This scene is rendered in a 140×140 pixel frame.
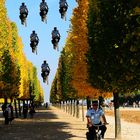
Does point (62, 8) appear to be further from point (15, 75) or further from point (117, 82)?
point (15, 75)

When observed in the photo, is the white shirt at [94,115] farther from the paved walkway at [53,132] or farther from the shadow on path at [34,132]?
the shadow on path at [34,132]

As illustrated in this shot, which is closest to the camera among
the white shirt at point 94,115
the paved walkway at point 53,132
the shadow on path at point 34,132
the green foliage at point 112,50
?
the white shirt at point 94,115

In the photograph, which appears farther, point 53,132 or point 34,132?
point 34,132

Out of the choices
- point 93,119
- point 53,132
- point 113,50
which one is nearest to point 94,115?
point 93,119

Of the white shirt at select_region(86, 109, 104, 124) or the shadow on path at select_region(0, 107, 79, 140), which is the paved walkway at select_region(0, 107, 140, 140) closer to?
the shadow on path at select_region(0, 107, 79, 140)

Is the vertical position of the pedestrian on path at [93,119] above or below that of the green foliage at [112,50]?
below

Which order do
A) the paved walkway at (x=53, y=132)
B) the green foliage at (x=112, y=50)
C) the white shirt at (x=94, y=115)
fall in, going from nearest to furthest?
the white shirt at (x=94, y=115), the green foliage at (x=112, y=50), the paved walkway at (x=53, y=132)

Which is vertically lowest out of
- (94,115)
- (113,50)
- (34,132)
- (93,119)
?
(34,132)

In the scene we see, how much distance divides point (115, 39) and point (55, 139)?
842 centimetres

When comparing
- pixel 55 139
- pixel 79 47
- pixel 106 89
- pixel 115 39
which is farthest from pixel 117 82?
pixel 79 47

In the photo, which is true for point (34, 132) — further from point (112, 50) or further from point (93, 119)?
point (93, 119)

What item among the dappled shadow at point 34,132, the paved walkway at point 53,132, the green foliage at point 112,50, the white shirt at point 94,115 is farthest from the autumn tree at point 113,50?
the dappled shadow at point 34,132

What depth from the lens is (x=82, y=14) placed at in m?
43.8

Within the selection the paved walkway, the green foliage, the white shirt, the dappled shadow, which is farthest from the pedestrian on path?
the dappled shadow
